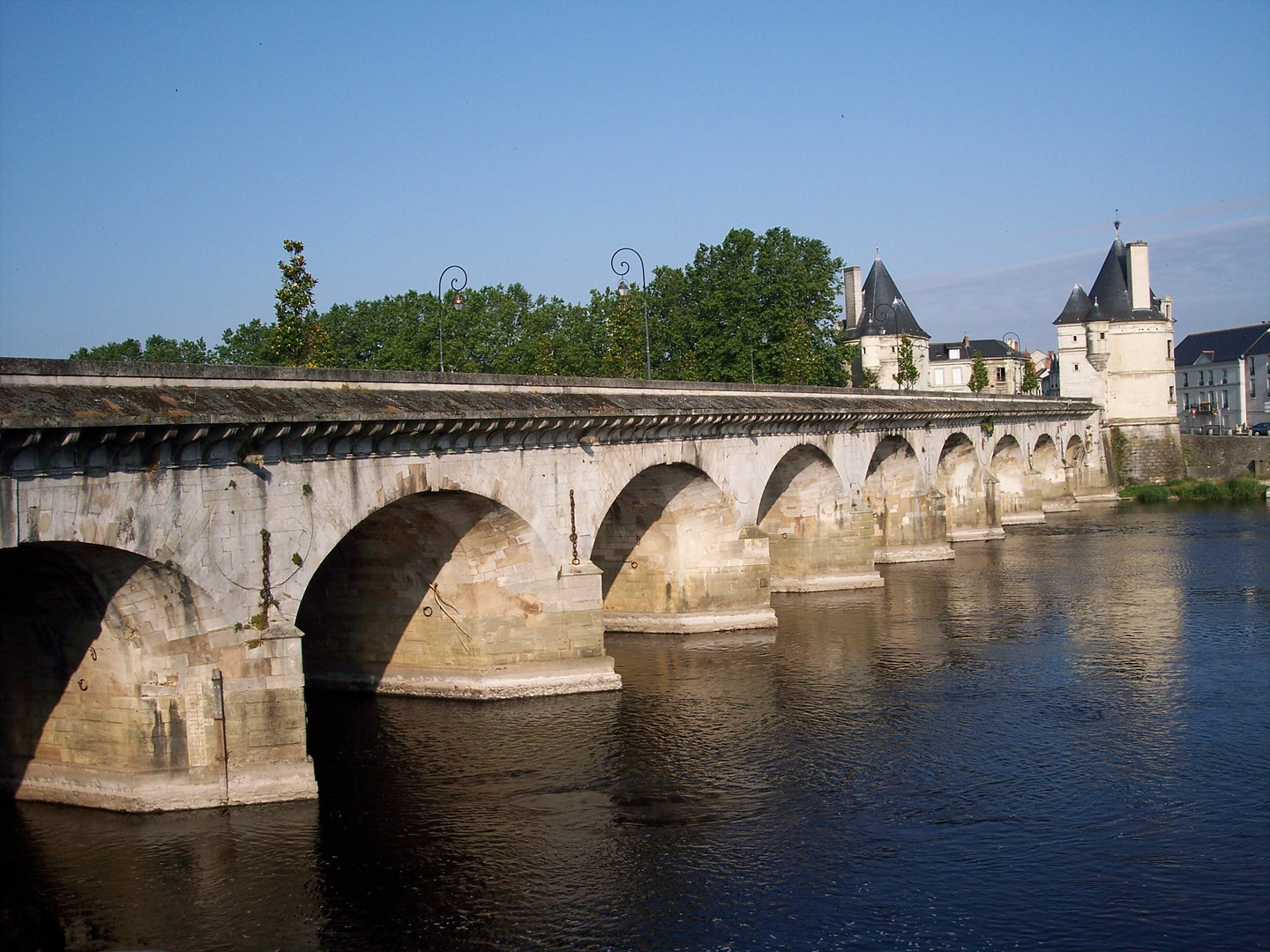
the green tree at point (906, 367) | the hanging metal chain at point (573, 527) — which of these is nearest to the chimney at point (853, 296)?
the green tree at point (906, 367)

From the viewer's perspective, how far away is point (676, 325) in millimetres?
66562

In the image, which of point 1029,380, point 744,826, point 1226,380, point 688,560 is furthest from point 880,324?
point 744,826

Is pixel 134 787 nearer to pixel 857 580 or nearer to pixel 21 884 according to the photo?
pixel 21 884

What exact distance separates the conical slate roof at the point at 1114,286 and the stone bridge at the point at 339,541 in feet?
130

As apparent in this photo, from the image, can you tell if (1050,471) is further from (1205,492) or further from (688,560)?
(688,560)

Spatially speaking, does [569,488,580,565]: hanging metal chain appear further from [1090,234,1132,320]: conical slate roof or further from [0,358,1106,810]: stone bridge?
[1090,234,1132,320]: conical slate roof

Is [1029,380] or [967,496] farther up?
[1029,380]

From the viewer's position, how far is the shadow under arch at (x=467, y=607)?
2416 centimetres

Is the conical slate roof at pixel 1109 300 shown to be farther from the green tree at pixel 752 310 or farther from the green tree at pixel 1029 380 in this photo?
the green tree at pixel 1029 380

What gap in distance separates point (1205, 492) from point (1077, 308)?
1366 cm

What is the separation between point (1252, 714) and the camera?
21.8m

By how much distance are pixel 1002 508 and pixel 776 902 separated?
160 feet

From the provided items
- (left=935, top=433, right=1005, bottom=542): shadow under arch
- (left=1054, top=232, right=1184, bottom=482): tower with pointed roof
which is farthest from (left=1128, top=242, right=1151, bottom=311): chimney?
(left=935, top=433, right=1005, bottom=542): shadow under arch

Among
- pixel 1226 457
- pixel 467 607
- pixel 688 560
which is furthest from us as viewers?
pixel 1226 457
